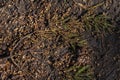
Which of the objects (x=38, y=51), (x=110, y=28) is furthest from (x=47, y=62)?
(x=110, y=28)

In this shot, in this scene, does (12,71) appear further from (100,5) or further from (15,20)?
(100,5)

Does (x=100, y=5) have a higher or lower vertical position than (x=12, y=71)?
higher

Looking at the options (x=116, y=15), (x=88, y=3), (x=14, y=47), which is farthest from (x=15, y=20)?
(x=116, y=15)

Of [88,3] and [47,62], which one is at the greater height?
[88,3]

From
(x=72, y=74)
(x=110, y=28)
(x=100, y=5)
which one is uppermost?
(x=100, y=5)

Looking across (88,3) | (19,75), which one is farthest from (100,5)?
(19,75)

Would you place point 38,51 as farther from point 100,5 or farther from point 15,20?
point 100,5
